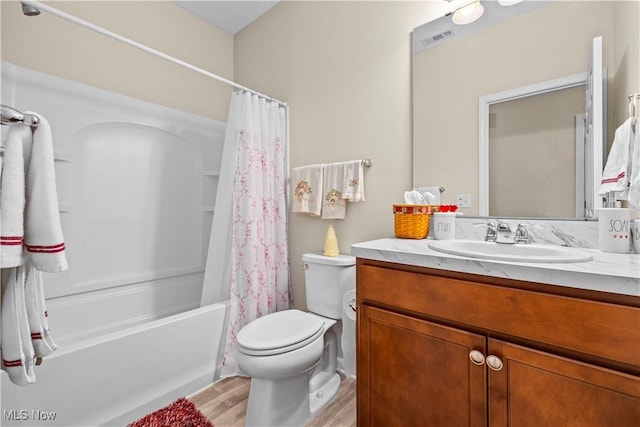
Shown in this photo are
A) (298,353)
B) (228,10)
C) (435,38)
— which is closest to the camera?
(298,353)

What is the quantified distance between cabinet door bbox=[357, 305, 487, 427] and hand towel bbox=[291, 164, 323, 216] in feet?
3.05

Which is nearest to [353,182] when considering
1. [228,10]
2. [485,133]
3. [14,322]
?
[485,133]

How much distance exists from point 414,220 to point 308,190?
32.3 inches

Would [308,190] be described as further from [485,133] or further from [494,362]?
[494,362]

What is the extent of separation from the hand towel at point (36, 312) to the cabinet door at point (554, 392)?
51.4 inches

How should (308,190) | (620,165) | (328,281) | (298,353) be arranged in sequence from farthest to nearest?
1. (308,190)
2. (328,281)
3. (298,353)
4. (620,165)

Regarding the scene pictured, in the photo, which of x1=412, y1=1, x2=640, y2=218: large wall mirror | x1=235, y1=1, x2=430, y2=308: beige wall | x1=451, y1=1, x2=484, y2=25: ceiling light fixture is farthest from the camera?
x1=235, y1=1, x2=430, y2=308: beige wall

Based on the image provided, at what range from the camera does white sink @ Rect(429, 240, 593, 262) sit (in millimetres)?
834

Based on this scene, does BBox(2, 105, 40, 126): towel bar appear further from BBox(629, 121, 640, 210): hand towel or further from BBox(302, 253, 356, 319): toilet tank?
BBox(629, 121, 640, 210): hand towel

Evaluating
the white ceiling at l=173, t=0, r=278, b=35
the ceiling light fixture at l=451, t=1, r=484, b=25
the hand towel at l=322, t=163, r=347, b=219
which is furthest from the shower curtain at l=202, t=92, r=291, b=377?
the ceiling light fixture at l=451, t=1, r=484, b=25

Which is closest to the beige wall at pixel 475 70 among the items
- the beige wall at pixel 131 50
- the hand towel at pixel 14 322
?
the hand towel at pixel 14 322

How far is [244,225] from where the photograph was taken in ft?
6.11

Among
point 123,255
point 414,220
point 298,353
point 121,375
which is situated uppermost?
point 414,220

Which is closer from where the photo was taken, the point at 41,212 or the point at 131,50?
the point at 41,212
